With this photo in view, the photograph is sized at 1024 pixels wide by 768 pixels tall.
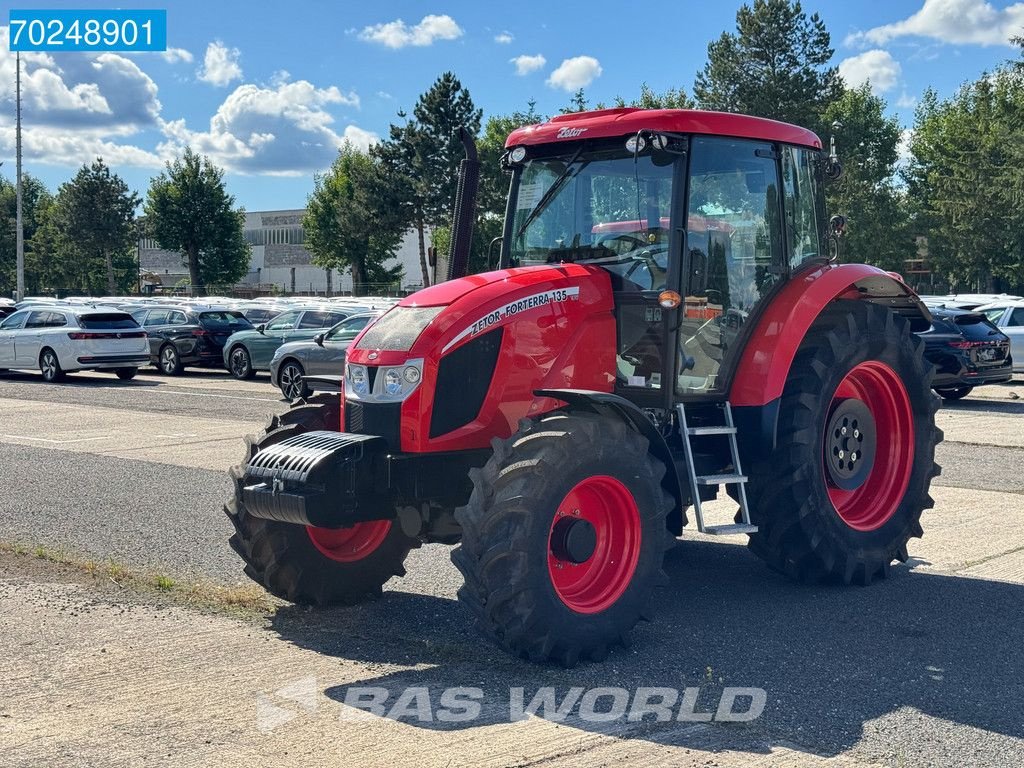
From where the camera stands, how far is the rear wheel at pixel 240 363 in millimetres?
26719

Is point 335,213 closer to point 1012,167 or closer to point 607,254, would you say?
point 1012,167

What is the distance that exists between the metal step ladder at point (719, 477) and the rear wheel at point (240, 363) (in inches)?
826

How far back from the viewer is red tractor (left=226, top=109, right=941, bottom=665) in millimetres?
5633

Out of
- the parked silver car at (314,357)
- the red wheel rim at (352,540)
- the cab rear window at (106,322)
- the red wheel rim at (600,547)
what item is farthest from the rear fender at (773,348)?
the cab rear window at (106,322)

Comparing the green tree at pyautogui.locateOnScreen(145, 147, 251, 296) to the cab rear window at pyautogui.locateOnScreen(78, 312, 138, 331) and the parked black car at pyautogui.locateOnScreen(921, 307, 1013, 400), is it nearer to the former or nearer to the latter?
the cab rear window at pyautogui.locateOnScreen(78, 312, 138, 331)

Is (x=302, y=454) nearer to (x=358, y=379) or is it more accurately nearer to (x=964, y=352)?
(x=358, y=379)

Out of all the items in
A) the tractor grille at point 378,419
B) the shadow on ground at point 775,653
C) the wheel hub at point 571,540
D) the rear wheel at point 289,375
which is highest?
the tractor grille at point 378,419

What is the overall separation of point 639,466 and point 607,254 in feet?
4.80

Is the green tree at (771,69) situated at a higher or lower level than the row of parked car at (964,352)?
higher

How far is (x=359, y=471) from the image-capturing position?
18.8ft

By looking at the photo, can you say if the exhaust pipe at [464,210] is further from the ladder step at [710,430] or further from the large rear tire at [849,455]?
the large rear tire at [849,455]

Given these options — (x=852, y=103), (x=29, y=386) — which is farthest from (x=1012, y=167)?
(x=29, y=386)

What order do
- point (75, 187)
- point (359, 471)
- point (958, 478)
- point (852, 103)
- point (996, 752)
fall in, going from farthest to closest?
point (852, 103) < point (75, 187) < point (958, 478) < point (359, 471) < point (996, 752)

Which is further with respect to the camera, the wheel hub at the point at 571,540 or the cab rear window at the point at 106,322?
the cab rear window at the point at 106,322
